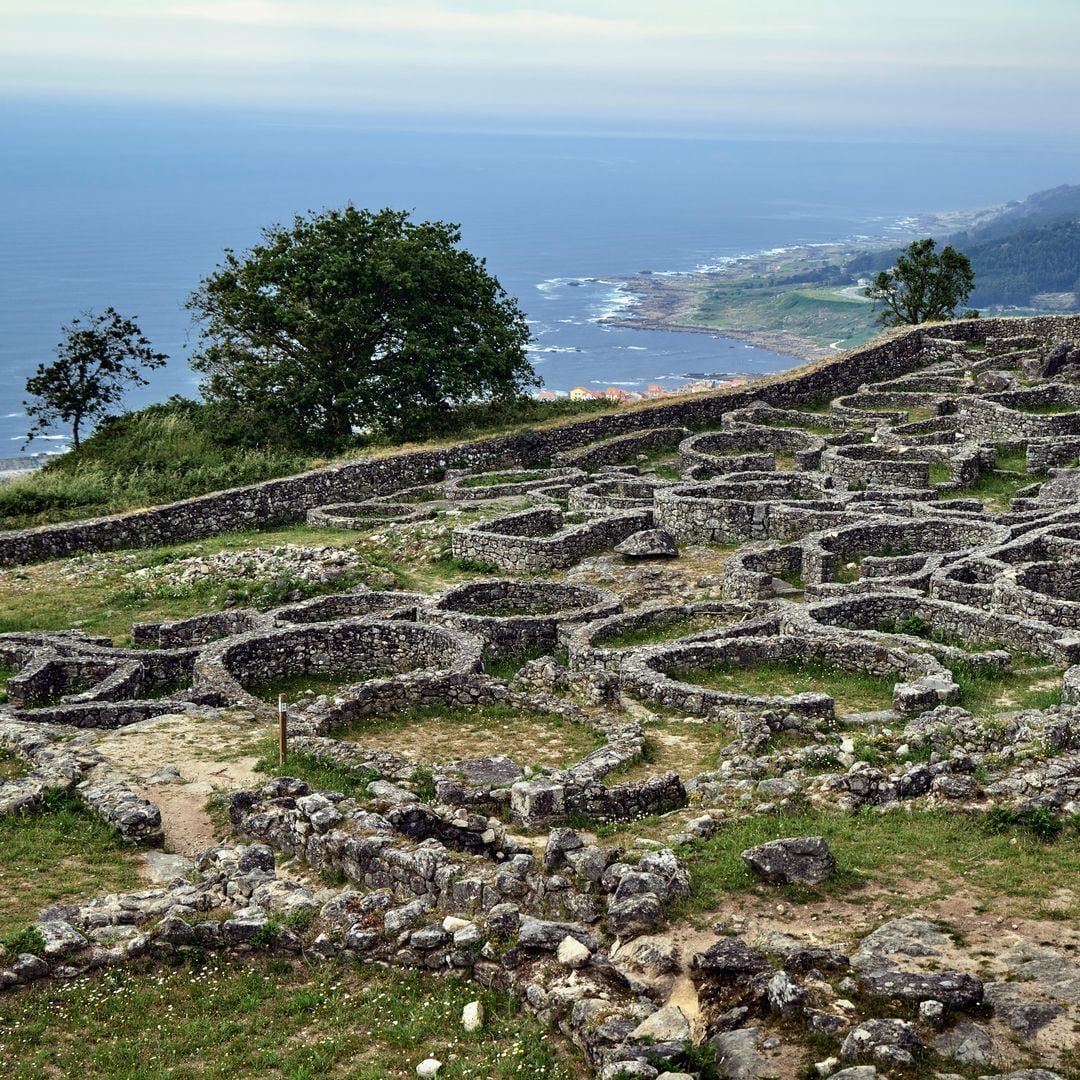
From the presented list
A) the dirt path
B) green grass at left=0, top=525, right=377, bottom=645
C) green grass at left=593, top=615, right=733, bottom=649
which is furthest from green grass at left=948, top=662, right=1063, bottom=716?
green grass at left=0, top=525, right=377, bottom=645

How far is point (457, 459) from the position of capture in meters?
42.1

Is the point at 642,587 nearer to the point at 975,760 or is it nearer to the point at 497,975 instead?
the point at 975,760

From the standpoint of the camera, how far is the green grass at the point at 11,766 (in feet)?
59.8

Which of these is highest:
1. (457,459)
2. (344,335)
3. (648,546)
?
(344,335)

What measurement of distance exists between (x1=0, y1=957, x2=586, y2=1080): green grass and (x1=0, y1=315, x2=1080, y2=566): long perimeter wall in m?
23.9

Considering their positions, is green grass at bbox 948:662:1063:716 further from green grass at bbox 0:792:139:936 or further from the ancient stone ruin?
green grass at bbox 0:792:139:936

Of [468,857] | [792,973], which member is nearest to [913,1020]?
[792,973]

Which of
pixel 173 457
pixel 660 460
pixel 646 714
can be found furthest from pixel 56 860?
pixel 660 460

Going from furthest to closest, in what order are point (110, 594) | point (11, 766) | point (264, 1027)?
1. point (110, 594)
2. point (11, 766)
3. point (264, 1027)

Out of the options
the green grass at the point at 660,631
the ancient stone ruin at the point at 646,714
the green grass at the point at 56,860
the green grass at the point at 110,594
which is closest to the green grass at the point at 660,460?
the ancient stone ruin at the point at 646,714

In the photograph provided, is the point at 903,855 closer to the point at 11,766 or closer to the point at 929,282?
the point at 11,766

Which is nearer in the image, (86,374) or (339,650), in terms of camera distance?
(339,650)

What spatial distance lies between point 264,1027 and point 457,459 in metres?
30.9

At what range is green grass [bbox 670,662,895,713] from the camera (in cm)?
2220
